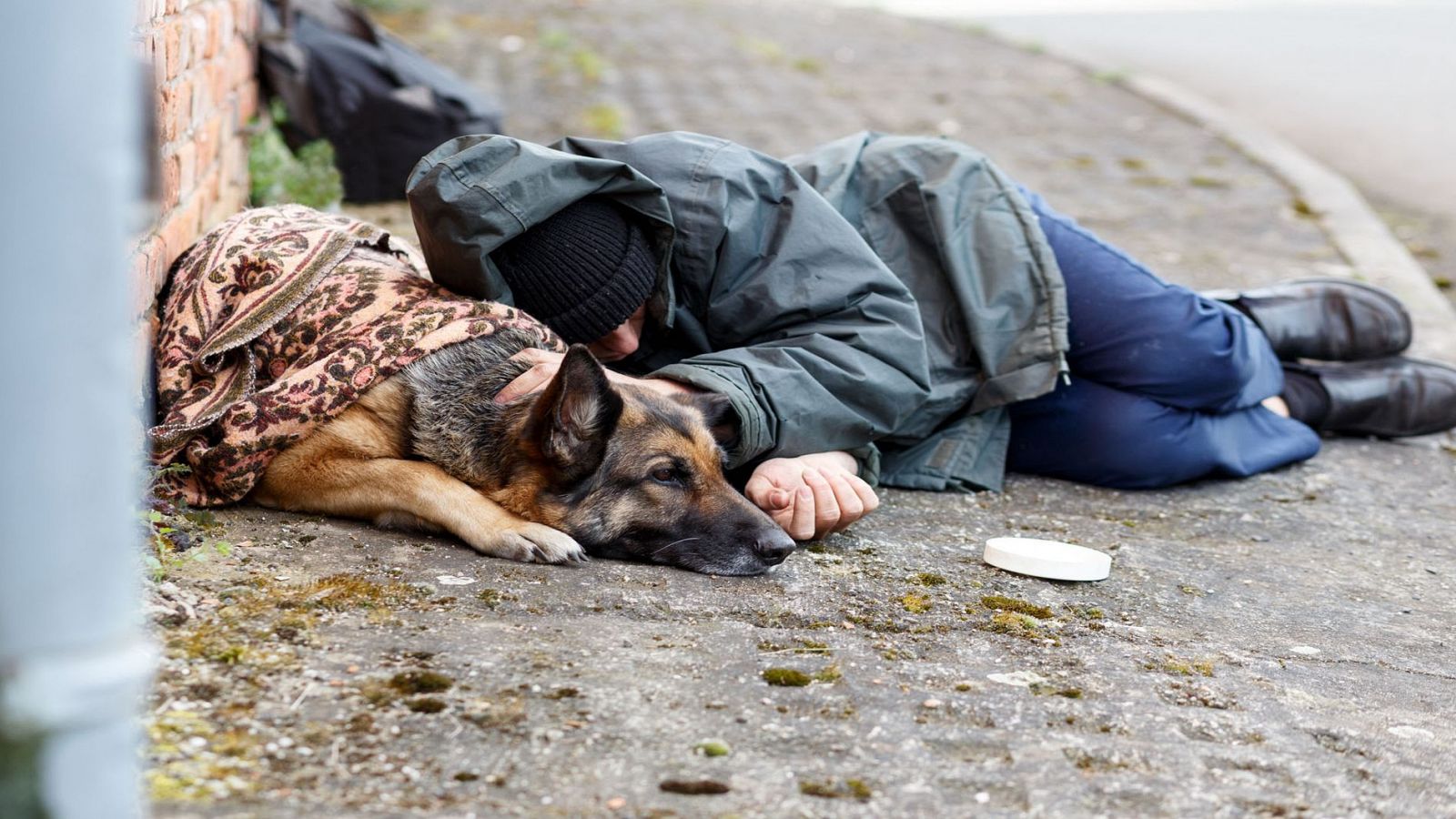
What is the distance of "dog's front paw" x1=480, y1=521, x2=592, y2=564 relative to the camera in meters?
3.37

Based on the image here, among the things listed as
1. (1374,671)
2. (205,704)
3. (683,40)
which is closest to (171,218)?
(205,704)

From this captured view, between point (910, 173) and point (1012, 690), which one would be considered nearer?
point (1012, 690)

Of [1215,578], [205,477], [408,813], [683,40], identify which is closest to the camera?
[408,813]

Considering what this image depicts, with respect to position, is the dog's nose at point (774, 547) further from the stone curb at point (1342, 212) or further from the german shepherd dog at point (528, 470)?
the stone curb at point (1342, 212)

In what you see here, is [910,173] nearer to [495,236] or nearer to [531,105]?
[495,236]

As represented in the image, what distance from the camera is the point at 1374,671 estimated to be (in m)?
3.16

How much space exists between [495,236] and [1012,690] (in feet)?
5.73

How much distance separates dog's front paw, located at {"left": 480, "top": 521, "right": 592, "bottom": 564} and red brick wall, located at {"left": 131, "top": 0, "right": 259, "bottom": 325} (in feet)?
4.14

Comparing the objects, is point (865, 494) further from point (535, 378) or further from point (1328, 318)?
point (1328, 318)

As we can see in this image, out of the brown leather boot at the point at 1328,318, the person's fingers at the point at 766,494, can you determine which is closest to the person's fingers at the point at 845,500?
the person's fingers at the point at 766,494

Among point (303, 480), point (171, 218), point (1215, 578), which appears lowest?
point (1215, 578)

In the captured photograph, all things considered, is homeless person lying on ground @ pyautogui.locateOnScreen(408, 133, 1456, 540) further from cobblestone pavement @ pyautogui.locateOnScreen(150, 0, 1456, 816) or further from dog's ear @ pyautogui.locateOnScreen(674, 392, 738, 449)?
cobblestone pavement @ pyautogui.locateOnScreen(150, 0, 1456, 816)

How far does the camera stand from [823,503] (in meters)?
3.67

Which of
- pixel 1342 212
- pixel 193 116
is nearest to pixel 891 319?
pixel 193 116
